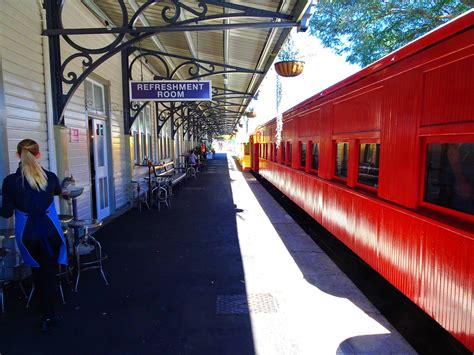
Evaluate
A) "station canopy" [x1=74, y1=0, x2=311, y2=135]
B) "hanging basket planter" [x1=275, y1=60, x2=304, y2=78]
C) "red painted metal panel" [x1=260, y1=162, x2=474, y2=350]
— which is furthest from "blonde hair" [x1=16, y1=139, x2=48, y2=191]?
"hanging basket planter" [x1=275, y1=60, x2=304, y2=78]

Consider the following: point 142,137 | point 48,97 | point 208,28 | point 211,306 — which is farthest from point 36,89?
point 142,137

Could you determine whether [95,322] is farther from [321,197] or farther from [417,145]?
[321,197]

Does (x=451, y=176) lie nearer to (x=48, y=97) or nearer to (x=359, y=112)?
(x=359, y=112)

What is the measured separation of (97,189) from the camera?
6.41 metres

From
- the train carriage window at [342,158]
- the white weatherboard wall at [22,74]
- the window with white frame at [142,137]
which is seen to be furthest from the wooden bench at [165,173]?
the train carriage window at [342,158]

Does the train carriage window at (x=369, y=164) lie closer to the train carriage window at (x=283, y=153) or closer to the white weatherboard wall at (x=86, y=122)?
the white weatherboard wall at (x=86, y=122)

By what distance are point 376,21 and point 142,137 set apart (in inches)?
286

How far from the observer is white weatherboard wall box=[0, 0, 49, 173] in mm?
3604

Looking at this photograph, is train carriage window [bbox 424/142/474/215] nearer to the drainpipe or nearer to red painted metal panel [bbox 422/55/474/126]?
red painted metal panel [bbox 422/55/474/126]

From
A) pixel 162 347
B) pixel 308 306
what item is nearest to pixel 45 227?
pixel 162 347

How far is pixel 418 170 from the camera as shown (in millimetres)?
2635

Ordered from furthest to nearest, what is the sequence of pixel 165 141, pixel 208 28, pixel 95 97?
pixel 165 141
pixel 95 97
pixel 208 28

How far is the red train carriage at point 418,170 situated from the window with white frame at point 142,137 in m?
5.98

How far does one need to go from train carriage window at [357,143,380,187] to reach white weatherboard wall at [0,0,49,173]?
3.86m
